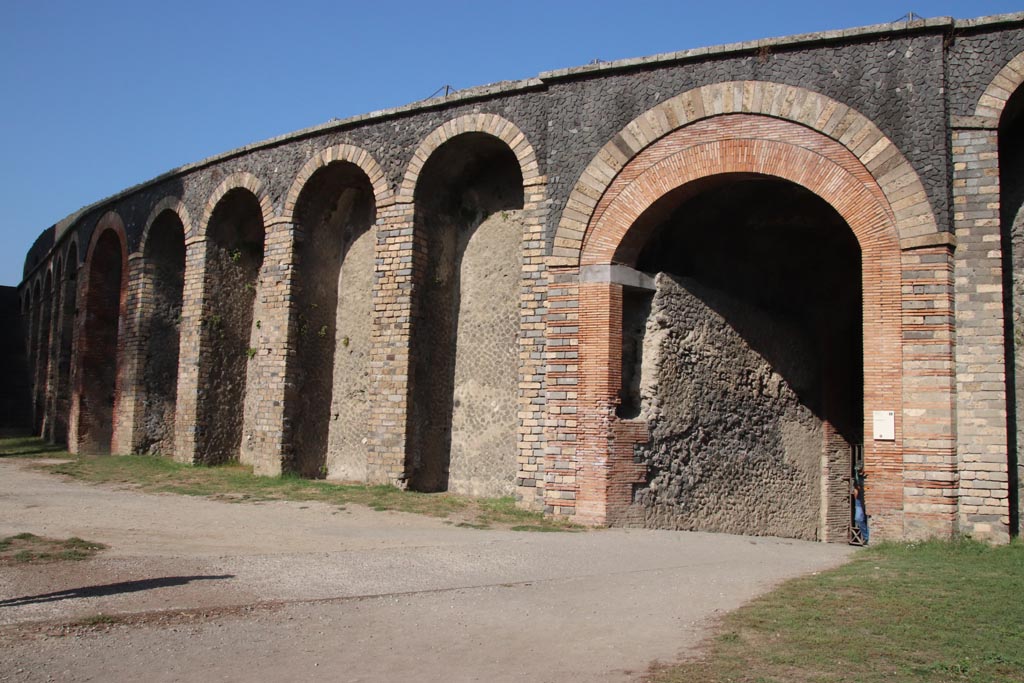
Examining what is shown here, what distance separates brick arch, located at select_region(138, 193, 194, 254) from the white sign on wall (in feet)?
41.9

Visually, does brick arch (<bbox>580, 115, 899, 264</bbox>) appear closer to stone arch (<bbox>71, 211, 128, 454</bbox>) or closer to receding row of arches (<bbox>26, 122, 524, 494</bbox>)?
receding row of arches (<bbox>26, 122, 524, 494</bbox>)

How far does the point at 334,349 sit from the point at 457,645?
987 cm

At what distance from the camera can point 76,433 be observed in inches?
722

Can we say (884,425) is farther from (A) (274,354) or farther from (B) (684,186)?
(A) (274,354)

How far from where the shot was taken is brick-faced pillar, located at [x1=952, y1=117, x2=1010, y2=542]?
8188 millimetres

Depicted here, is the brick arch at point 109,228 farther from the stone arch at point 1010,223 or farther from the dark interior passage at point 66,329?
the stone arch at point 1010,223

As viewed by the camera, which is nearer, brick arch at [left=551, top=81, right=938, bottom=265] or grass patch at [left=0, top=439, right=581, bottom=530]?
brick arch at [left=551, top=81, right=938, bottom=265]

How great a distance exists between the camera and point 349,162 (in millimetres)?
13344

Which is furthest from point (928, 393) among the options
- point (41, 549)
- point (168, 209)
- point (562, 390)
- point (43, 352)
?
point (43, 352)

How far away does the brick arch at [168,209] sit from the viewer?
16.2 m

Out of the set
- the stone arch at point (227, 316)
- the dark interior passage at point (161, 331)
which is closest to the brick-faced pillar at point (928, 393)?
the stone arch at point (227, 316)

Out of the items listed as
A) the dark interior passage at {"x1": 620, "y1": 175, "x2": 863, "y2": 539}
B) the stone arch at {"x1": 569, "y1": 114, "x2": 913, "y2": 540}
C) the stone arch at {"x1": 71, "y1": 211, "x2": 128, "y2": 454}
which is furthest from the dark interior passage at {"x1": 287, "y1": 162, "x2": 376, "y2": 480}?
the stone arch at {"x1": 71, "y1": 211, "x2": 128, "y2": 454}

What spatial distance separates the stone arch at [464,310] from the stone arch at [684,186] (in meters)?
2.30

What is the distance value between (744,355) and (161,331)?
1218cm
